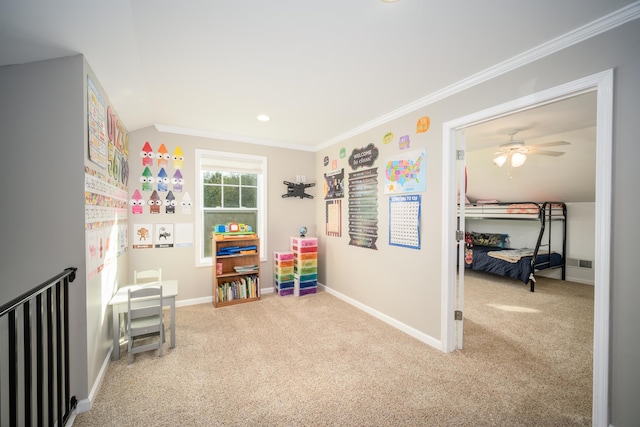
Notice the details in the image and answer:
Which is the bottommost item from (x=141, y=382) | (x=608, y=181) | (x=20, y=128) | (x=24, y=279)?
(x=141, y=382)

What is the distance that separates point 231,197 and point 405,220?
2635 mm

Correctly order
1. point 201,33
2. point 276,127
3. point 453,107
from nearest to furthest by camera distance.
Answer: point 201,33, point 453,107, point 276,127

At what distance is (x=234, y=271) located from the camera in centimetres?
398

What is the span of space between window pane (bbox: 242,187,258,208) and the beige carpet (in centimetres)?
168

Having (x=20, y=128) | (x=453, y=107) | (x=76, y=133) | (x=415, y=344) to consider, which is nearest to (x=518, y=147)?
(x=453, y=107)

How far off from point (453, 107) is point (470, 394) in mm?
A: 2345

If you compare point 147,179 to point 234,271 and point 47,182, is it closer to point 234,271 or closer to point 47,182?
point 234,271

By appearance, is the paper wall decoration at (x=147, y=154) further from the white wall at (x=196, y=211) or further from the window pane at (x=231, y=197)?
the window pane at (x=231, y=197)

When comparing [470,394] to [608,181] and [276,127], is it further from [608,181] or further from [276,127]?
[276,127]

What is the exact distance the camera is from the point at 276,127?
3633 millimetres

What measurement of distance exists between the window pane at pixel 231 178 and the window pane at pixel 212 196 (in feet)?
0.50

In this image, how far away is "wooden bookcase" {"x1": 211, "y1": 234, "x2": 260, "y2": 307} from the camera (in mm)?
3736

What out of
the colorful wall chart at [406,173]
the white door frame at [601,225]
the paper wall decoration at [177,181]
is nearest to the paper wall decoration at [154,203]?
the paper wall decoration at [177,181]

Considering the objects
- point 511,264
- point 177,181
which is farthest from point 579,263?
point 177,181
